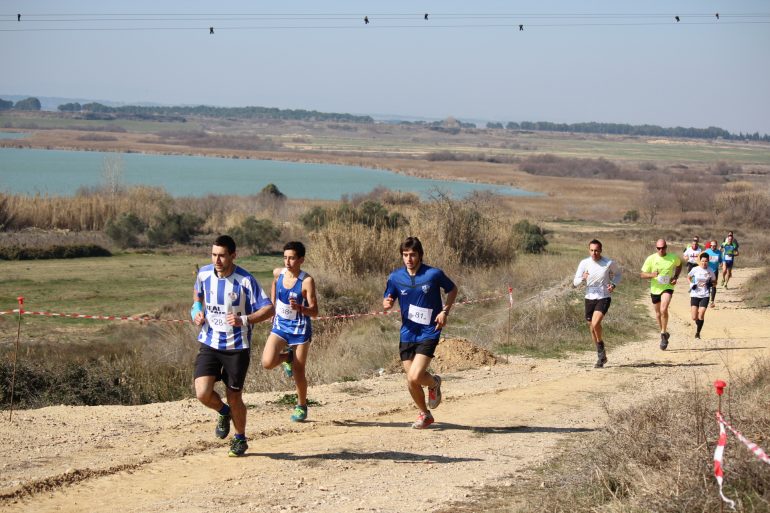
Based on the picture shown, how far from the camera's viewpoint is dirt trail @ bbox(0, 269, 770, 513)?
25.0 ft

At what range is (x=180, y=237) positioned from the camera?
50.9 m

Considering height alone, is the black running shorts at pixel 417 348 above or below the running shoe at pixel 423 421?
above

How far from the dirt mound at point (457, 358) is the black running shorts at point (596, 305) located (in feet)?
5.42

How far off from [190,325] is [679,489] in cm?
1534

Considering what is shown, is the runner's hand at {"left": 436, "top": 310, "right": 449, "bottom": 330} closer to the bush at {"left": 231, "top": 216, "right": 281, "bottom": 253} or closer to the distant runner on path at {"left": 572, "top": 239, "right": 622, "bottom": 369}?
the distant runner on path at {"left": 572, "top": 239, "right": 622, "bottom": 369}

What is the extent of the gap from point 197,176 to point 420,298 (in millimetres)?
101657

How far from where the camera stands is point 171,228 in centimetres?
5022

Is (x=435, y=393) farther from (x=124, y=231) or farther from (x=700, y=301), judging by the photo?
(x=124, y=231)

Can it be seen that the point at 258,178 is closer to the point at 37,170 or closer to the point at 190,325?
the point at 37,170

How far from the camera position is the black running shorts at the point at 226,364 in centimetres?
851

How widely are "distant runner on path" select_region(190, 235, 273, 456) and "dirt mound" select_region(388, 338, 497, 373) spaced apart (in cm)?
609

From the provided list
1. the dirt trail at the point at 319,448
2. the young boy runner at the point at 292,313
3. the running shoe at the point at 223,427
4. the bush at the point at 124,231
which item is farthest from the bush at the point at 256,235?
the running shoe at the point at 223,427

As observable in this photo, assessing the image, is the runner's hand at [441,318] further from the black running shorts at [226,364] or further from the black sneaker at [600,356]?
the black sneaker at [600,356]

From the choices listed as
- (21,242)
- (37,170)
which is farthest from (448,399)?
(37,170)
